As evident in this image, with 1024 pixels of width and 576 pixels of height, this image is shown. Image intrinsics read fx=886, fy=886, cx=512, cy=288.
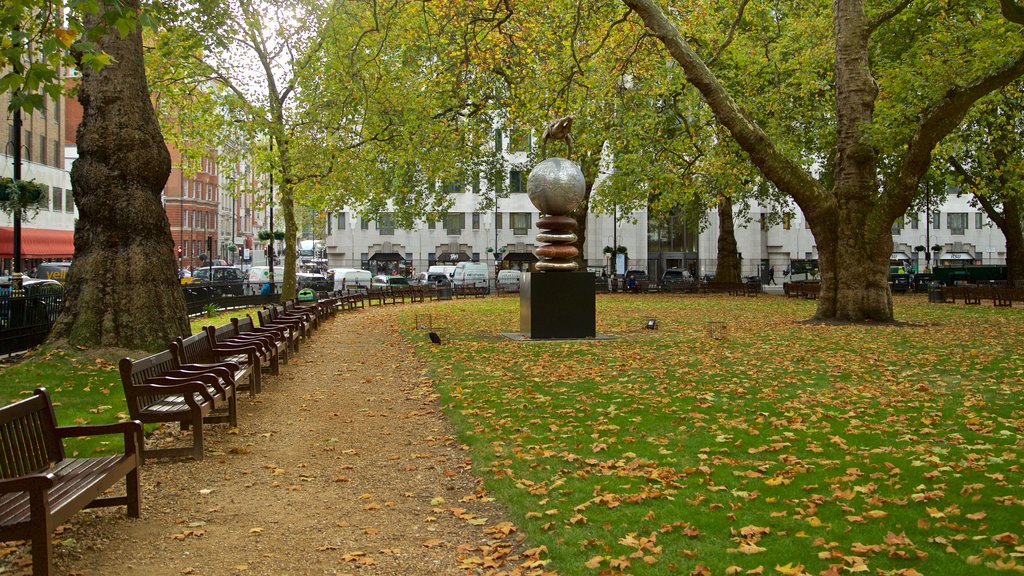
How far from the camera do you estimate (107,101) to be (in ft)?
44.9

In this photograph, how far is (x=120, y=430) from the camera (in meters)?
5.80

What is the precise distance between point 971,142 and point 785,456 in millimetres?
28105

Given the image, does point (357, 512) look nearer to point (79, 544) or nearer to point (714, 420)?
point (79, 544)

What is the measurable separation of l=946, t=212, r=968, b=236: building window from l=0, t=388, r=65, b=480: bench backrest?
7981 centimetres

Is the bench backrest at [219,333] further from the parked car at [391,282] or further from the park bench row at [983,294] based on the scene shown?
the parked car at [391,282]

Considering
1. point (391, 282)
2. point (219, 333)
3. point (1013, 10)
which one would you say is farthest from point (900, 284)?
point (219, 333)

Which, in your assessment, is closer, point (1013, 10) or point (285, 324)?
point (1013, 10)

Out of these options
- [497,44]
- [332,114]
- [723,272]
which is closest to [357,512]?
[497,44]

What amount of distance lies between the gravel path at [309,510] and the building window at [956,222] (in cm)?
7473

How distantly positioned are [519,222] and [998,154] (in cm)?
3972

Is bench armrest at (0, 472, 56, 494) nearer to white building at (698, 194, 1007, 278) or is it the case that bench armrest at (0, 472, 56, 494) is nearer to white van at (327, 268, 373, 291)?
white van at (327, 268, 373, 291)

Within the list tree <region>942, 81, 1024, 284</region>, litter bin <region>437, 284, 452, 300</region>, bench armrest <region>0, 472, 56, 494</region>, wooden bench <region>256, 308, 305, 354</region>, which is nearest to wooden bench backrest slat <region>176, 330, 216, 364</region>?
wooden bench <region>256, 308, 305, 354</region>

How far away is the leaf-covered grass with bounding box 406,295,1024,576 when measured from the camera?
498 cm

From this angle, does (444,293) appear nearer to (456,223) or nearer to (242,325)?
(242,325)
